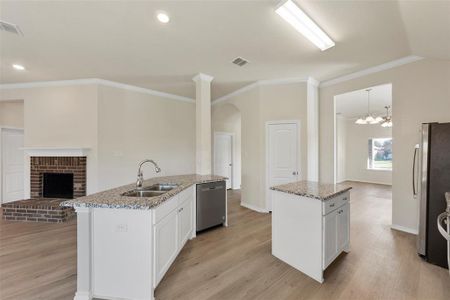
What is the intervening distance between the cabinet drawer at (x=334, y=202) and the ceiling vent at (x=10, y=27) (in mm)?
4226

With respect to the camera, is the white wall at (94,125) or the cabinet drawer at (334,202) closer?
the cabinet drawer at (334,202)

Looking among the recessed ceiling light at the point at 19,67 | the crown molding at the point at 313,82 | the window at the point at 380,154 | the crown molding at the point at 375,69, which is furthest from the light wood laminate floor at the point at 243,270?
the window at the point at 380,154

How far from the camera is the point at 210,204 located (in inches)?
139

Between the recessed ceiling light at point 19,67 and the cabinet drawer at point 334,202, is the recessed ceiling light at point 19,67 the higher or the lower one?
the higher one

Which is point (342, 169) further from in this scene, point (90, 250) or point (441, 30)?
point (90, 250)

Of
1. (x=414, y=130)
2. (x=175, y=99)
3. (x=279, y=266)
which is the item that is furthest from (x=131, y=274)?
(x=175, y=99)

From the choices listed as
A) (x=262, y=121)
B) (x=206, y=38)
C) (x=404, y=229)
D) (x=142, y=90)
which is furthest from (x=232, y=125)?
(x=404, y=229)

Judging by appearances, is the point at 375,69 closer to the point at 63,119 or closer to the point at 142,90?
the point at 142,90

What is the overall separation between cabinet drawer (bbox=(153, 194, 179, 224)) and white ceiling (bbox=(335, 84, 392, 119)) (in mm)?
4348

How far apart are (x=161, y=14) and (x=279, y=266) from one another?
10.5 ft

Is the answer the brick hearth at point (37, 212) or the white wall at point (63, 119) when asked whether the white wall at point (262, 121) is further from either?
the brick hearth at point (37, 212)

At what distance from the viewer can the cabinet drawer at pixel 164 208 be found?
6.34 ft

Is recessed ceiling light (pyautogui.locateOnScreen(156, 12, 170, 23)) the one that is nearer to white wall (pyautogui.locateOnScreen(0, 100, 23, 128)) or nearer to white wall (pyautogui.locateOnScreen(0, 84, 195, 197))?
white wall (pyautogui.locateOnScreen(0, 84, 195, 197))

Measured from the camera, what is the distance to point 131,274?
6.15 feet
